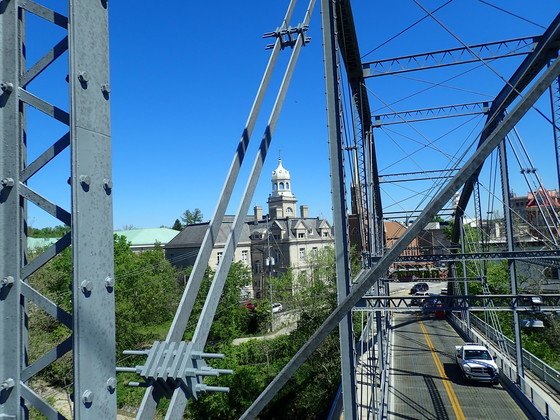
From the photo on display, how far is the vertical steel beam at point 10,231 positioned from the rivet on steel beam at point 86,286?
0.91ft

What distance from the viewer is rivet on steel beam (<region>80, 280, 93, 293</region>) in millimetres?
1361

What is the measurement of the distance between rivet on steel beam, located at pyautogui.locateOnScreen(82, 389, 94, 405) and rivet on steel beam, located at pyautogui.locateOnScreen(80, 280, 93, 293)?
33 centimetres

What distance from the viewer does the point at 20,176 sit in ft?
4.91

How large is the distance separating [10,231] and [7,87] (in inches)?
20.6

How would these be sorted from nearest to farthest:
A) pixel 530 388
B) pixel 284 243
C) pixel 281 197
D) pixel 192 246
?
pixel 530 388 < pixel 284 243 < pixel 192 246 < pixel 281 197

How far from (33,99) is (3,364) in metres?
0.95

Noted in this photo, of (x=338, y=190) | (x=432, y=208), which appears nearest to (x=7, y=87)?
(x=432, y=208)

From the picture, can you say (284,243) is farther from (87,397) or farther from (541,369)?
(87,397)

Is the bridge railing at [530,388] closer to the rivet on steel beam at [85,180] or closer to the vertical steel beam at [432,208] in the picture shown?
the vertical steel beam at [432,208]

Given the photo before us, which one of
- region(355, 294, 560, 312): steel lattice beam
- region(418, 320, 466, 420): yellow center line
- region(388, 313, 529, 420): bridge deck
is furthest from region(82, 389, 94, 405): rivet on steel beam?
region(418, 320, 466, 420): yellow center line

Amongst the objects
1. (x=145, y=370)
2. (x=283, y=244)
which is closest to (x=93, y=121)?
(x=145, y=370)

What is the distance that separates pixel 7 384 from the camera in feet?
4.65

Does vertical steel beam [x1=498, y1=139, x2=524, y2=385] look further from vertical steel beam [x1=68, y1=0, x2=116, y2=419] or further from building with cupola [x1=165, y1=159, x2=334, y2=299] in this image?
building with cupola [x1=165, y1=159, x2=334, y2=299]

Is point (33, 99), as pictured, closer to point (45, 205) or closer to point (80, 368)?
point (45, 205)
